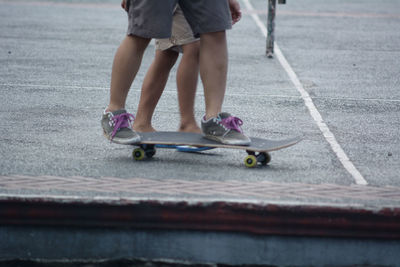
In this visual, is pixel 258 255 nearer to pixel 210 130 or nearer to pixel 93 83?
pixel 210 130

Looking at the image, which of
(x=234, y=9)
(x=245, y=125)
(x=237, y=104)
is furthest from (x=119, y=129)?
(x=237, y=104)

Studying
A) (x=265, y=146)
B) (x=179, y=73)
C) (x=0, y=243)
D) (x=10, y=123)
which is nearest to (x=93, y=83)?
(x=10, y=123)

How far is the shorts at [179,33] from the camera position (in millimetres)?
5336

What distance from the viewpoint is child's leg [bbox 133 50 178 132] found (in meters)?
5.60

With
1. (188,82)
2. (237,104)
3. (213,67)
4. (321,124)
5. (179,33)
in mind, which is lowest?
(237,104)

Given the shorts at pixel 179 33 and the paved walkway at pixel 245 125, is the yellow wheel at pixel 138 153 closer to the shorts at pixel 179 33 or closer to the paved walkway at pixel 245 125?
the paved walkway at pixel 245 125

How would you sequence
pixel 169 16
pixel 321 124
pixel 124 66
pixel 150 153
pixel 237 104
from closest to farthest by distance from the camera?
pixel 169 16, pixel 124 66, pixel 150 153, pixel 321 124, pixel 237 104

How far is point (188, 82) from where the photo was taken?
18.1 ft

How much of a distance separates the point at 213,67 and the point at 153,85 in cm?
62

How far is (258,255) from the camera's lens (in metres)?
4.00

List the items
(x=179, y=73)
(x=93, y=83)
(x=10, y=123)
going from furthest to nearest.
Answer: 1. (x=93, y=83)
2. (x=10, y=123)
3. (x=179, y=73)

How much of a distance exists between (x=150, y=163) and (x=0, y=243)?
1.35 meters

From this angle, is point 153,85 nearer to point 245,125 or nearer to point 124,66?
point 124,66

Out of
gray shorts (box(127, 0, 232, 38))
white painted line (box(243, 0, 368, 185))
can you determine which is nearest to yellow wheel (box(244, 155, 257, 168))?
white painted line (box(243, 0, 368, 185))
